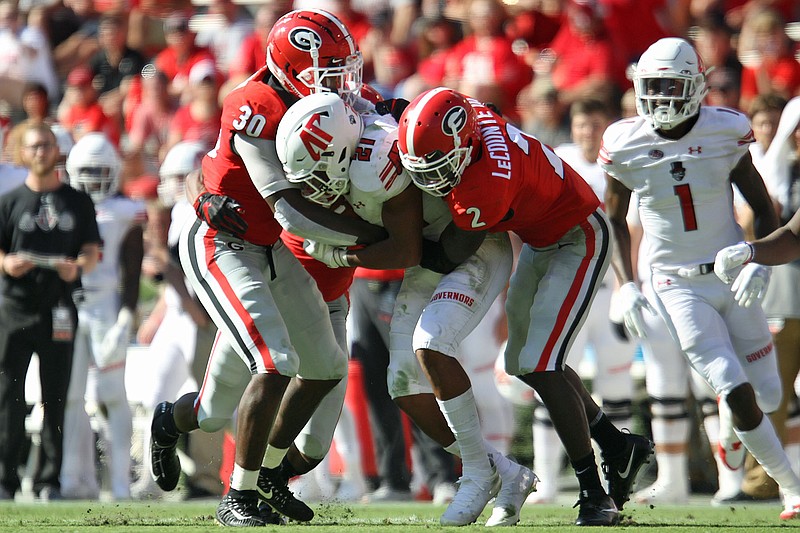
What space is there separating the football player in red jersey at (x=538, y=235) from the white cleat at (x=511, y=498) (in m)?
0.25

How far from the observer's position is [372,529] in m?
5.89

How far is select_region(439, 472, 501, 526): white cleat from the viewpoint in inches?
230

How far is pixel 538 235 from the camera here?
20.1ft

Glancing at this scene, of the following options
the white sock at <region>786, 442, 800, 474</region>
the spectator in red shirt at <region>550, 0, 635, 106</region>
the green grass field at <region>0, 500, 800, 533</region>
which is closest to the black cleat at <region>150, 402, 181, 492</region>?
the green grass field at <region>0, 500, 800, 533</region>

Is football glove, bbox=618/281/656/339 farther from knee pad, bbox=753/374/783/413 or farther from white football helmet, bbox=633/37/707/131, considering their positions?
white football helmet, bbox=633/37/707/131

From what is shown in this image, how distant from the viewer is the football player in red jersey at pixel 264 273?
5840mm

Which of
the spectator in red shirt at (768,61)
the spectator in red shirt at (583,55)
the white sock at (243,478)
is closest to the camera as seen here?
the white sock at (243,478)

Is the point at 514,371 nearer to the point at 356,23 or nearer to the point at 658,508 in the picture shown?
the point at 658,508

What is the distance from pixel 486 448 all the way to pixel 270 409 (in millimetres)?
965

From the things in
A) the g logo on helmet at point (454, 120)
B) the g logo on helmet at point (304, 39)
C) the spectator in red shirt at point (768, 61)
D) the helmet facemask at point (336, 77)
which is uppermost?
the spectator in red shirt at point (768, 61)

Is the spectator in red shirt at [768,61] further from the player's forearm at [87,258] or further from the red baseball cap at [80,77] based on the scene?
the red baseball cap at [80,77]

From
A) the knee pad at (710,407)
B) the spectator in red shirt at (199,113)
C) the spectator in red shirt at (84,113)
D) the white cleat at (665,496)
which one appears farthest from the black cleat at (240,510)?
the spectator in red shirt at (84,113)

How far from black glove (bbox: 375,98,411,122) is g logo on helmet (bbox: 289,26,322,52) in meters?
0.47

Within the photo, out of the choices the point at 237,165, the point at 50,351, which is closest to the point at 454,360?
the point at 237,165
